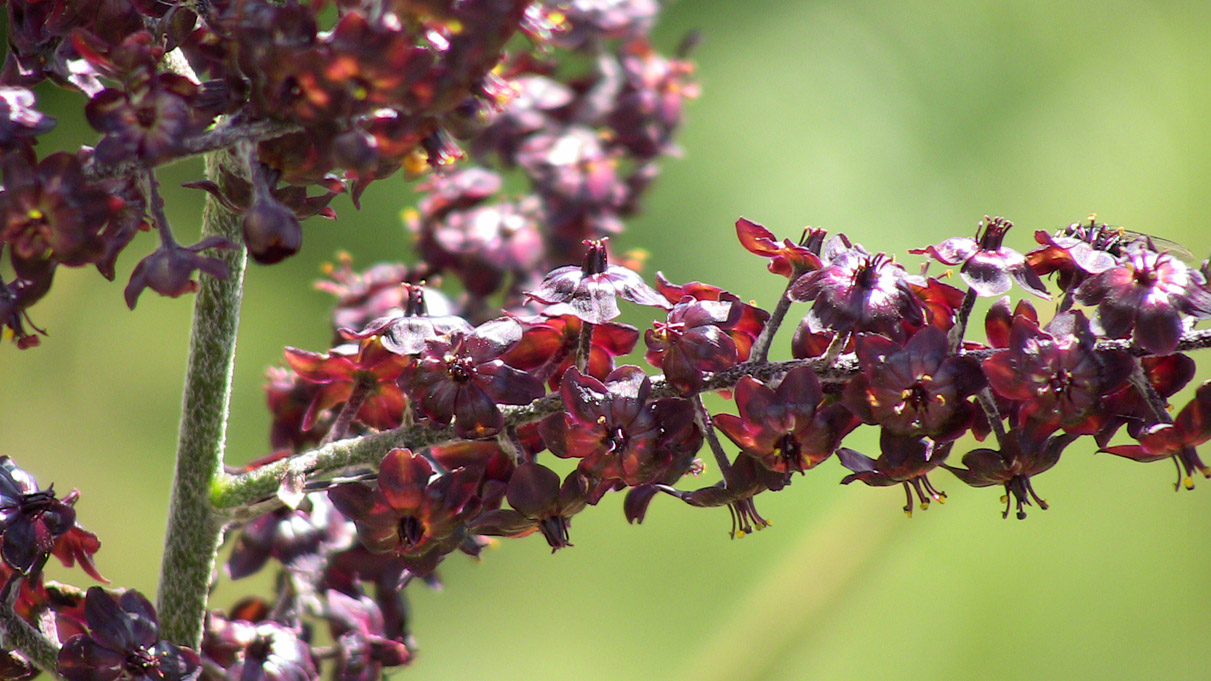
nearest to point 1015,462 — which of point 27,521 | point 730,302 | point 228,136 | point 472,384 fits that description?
point 730,302

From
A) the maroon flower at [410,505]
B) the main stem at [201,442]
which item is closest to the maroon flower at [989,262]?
the maroon flower at [410,505]

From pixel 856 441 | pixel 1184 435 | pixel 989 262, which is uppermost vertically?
pixel 856 441

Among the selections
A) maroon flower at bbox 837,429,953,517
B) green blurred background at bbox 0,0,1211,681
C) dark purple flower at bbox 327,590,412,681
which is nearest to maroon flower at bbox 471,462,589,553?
maroon flower at bbox 837,429,953,517

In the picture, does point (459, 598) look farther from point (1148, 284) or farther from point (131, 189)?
point (1148, 284)

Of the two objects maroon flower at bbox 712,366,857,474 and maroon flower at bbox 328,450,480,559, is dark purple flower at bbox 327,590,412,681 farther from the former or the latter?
maroon flower at bbox 712,366,857,474

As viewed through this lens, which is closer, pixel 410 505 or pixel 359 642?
pixel 410 505

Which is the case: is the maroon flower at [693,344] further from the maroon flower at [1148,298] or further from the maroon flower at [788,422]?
the maroon flower at [1148,298]

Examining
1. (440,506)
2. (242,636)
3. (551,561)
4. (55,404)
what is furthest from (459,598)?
(440,506)

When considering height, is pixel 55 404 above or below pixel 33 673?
above

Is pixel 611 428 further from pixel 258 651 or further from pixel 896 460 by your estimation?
pixel 258 651
